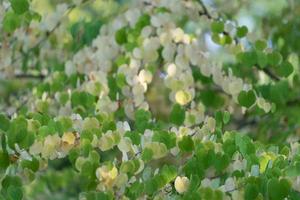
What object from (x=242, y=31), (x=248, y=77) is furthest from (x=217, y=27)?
(x=248, y=77)

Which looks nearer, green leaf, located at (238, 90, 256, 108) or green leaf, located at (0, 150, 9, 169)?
green leaf, located at (0, 150, 9, 169)

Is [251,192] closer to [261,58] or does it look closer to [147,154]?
[147,154]

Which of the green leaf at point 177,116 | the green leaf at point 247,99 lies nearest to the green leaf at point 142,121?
the green leaf at point 177,116

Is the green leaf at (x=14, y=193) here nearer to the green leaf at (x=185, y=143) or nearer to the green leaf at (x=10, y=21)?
the green leaf at (x=185, y=143)

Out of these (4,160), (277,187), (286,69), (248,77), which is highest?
(4,160)

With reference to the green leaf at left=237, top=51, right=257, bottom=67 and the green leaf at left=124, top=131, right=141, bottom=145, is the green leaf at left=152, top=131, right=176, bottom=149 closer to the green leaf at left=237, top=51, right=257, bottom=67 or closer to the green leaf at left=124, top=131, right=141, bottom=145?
the green leaf at left=124, top=131, right=141, bottom=145

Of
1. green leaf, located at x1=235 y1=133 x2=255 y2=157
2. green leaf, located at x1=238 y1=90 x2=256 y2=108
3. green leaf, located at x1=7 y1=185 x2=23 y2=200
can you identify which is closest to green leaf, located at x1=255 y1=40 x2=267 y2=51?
green leaf, located at x1=238 y1=90 x2=256 y2=108
